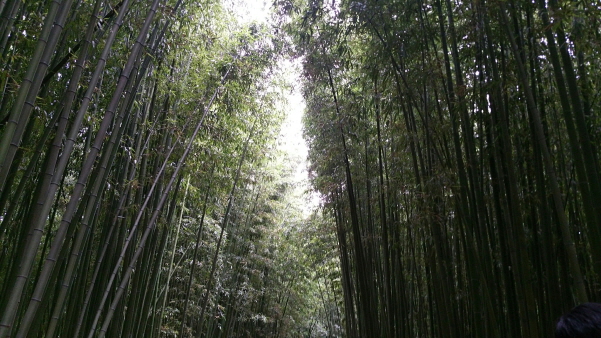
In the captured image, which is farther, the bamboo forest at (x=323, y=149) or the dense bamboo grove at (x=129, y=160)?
the bamboo forest at (x=323, y=149)

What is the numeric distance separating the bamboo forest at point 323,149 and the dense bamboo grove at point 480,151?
0.06ft

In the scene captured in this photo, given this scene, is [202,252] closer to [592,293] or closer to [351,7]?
[351,7]

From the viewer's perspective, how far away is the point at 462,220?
2889mm

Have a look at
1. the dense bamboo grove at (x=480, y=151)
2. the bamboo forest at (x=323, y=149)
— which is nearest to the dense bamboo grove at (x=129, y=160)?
the bamboo forest at (x=323, y=149)

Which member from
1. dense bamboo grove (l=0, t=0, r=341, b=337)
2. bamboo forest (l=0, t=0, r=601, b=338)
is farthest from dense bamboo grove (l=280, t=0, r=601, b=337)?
dense bamboo grove (l=0, t=0, r=341, b=337)

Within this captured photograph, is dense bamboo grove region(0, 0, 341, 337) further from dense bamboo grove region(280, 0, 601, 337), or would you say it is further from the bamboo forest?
dense bamboo grove region(280, 0, 601, 337)

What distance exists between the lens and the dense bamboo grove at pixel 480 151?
6.88 ft

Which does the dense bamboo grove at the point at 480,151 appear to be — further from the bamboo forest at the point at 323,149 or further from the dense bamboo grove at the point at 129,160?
the dense bamboo grove at the point at 129,160

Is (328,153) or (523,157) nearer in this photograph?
(523,157)

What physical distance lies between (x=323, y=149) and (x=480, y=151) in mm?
3316

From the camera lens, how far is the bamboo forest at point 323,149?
6.65 feet

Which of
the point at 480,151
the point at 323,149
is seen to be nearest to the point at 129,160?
the point at 480,151

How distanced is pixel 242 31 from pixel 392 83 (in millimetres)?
1803

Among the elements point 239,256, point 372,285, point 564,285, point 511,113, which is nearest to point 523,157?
point 511,113
